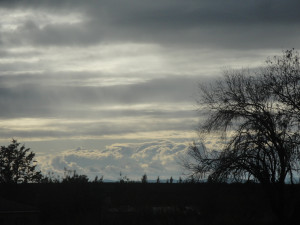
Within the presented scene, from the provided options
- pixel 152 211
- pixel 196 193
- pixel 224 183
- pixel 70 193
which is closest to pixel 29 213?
pixel 70 193

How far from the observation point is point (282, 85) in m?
31.6

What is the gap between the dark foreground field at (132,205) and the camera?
39.9 m

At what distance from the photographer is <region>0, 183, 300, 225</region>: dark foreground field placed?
39906 millimetres

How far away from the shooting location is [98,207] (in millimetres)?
45156

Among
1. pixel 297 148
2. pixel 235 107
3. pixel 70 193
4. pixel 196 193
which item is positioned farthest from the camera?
pixel 196 193

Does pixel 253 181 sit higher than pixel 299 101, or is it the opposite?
pixel 299 101

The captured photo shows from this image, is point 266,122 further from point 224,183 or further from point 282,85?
point 224,183

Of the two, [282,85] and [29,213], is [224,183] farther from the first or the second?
[29,213]

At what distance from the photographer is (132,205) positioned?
4753cm

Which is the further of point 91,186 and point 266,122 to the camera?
point 91,186

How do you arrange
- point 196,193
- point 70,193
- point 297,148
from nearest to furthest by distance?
point 297,148 → point 70,193 → point 196,193

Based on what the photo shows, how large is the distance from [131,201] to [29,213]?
11.4 m

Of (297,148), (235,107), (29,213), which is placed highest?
(235,107)

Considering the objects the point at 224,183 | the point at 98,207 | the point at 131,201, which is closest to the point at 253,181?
the point at 224,183
